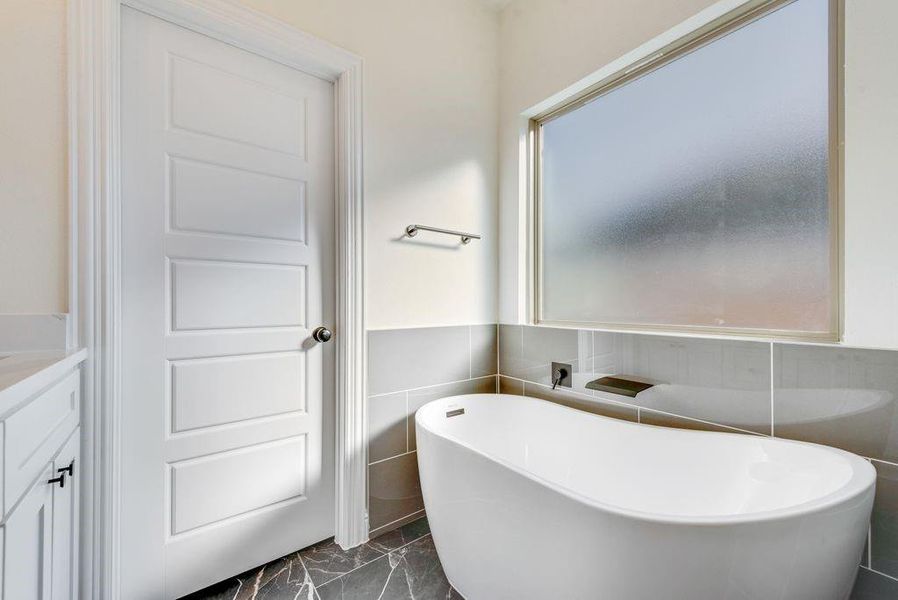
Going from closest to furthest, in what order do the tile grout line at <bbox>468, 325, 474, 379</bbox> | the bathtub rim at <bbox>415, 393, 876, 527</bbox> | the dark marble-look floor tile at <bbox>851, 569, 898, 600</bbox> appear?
the bathtub rim at <bbox>415, 393, 876, 527</bbox>, the dark marble-look floor tile at <bbox>851, 569, 898, 600</bbox>, the tile grout line at <bbox>468, 325, 474, 379</bbox>

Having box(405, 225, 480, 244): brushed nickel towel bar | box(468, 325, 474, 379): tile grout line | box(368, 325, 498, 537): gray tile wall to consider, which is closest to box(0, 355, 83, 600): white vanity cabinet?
box(368, 325, 498, 537): gray tile wall

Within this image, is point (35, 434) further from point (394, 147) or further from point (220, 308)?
point (394, 147)

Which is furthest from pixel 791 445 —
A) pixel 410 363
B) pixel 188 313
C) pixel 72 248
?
pixel 72 248

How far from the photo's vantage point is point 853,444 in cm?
114

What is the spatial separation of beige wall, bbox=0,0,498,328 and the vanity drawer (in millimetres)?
327

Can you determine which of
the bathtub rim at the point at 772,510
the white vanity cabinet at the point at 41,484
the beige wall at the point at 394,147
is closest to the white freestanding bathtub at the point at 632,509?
the bathtub rim at the point at 772,510

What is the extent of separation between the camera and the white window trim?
123cm

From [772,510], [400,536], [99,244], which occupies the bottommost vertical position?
[400,536]

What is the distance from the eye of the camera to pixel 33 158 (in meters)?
1.12

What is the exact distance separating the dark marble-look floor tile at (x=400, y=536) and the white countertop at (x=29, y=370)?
127 cm

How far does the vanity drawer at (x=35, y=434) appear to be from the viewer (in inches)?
25.3

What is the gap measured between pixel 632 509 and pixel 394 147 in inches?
63.8

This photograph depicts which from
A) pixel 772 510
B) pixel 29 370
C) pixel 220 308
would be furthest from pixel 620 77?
pixel 29 370

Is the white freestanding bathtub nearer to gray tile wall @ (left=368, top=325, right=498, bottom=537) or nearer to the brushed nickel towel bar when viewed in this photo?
gray tile wall @ (left=368, top=325, right=498, bottom=537)
